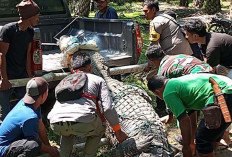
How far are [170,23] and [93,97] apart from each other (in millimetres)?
1859

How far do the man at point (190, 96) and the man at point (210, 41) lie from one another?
1.90 feet

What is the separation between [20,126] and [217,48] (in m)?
2.09

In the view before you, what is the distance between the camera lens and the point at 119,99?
3.55 m

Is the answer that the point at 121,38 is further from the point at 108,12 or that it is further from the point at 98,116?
the point at 98,116

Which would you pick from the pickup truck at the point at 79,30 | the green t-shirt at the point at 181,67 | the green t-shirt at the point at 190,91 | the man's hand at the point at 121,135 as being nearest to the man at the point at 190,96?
the green t-shirt at the point at 190,91

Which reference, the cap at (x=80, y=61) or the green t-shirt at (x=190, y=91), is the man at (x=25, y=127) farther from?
the green t-shirt at (x=190, y=91)

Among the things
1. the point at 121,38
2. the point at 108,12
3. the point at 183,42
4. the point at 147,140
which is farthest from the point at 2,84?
the point at 108,12

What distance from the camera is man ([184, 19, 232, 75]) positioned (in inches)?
136

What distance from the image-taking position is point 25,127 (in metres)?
2.73

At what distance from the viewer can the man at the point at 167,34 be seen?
14.0 ft

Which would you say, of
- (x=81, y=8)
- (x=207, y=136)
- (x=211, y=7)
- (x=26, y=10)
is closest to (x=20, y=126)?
(x=26, y=10)

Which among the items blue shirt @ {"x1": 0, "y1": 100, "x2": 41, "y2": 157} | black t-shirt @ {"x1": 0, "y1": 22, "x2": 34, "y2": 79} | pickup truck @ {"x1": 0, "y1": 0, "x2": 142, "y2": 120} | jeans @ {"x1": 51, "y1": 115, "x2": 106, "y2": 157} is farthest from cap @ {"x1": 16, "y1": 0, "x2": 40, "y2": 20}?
jeans @ {"x1": 51, "y1": 115, "x2": 106, "y2": 157}

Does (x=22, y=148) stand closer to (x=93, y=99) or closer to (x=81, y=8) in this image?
(x=93, y=99)

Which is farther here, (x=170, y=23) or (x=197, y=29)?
(x=170, y=23)
